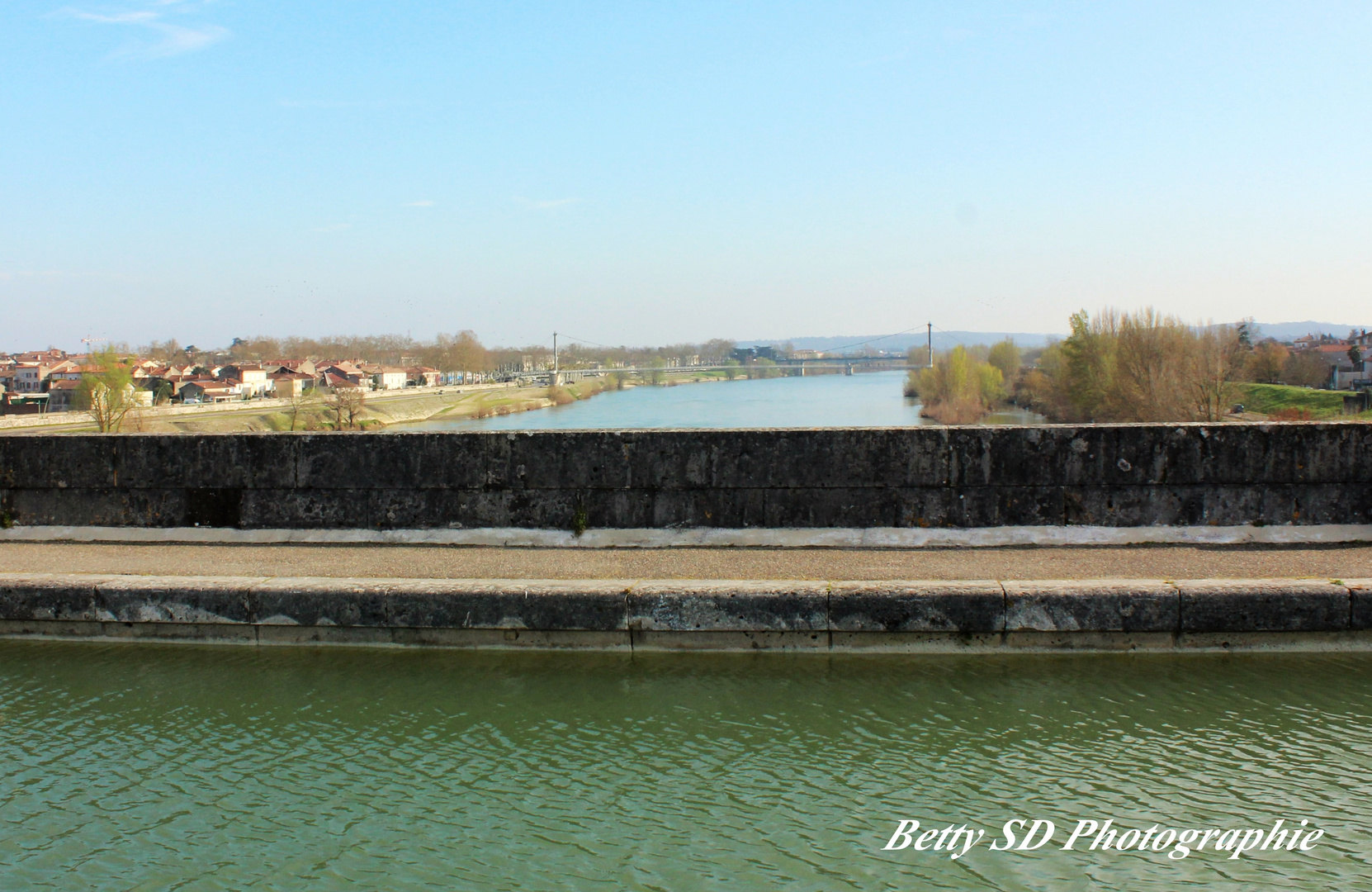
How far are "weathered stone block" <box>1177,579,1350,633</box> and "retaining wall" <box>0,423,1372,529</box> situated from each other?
5.92 feet

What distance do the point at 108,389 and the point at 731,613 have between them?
92718 millimetres

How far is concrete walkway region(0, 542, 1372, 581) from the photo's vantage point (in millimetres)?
6383

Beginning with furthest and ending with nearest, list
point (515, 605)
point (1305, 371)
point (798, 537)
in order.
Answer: point (1305, 371), point (798, 537), point (515, 605)

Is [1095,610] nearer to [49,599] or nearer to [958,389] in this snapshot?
[49,599]

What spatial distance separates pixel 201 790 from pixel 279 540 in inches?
147

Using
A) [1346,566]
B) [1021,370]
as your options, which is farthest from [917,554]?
[1021,370]

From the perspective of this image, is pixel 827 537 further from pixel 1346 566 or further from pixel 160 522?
pixel 160 522

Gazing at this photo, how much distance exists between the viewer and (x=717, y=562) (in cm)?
684

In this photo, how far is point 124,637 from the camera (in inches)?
247

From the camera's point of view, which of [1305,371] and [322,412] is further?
[1305,371]

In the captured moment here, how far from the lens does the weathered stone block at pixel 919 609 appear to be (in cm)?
573

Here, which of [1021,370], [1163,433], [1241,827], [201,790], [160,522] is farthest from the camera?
[1021,370]

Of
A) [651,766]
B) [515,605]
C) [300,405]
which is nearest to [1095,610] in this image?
[651,766]

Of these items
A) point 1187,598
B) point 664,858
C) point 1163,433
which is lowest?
point 664,858
